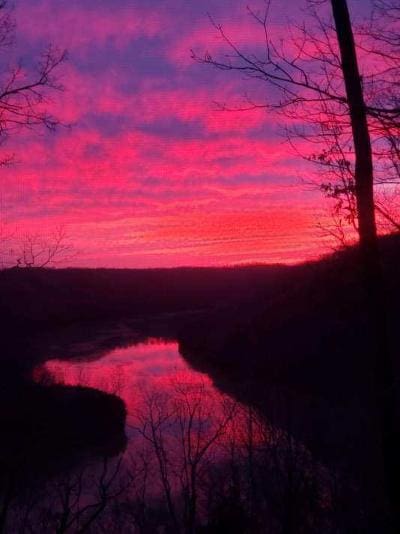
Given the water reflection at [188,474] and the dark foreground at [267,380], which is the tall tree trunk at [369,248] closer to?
the dark foreground at [267,380]

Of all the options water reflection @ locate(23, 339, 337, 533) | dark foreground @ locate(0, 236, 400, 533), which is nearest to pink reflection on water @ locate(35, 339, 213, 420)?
water reflection @ locate(23, 339, 337, 533)

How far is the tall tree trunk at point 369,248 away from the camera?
666 cm

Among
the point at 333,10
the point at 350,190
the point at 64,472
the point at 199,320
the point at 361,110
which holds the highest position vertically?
the point at 333,10

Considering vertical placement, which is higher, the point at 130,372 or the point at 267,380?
the point at 130,372

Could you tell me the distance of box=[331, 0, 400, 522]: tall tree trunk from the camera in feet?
21.9

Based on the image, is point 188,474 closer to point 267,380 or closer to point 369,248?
point 369,248

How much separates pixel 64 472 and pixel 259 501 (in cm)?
941

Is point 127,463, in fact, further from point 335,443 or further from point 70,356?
point 70,356

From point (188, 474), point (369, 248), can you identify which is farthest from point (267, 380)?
point (369, 248)

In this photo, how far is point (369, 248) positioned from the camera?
6.73 metres

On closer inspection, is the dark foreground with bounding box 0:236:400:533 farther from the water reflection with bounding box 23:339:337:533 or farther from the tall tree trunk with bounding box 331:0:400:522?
the tall tree trunk with bounding box 331:0:400:522

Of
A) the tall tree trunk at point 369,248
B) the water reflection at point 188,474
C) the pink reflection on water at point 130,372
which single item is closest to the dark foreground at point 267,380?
the water reflection at point 188,474

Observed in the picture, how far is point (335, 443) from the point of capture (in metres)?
17.8

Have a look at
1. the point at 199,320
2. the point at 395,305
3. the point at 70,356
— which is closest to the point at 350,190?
the point at 395,305
